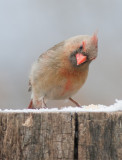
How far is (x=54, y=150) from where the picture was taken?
2.16 metres

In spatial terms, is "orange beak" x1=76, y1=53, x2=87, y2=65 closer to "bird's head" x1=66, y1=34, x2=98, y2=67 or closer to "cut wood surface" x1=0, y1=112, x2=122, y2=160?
"bird's head" x1=66, y1=34, x2=98, y2=67

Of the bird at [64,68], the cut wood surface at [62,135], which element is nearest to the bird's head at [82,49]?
the bird at [64,68]

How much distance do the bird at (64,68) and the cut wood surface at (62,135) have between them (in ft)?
5.56

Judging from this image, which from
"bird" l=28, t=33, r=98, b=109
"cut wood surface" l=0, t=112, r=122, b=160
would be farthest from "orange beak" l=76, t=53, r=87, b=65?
"cut wood surface" l=0, t=112, r=122, b=160

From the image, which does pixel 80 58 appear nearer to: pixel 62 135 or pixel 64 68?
pixel 64 68

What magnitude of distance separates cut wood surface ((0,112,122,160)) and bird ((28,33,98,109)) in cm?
169

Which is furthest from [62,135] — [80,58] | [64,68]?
[64,68]

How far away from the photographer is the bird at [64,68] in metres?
3.86

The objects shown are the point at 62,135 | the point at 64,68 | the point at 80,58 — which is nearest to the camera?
the point at 62,135

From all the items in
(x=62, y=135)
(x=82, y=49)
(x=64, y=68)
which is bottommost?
(x=62, y=135)

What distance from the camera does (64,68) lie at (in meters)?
4.02

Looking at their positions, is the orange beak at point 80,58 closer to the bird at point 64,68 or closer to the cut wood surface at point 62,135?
the bird at point 64,68

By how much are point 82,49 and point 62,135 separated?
1847 mm

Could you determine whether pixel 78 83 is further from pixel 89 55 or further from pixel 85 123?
pixel 85 123
